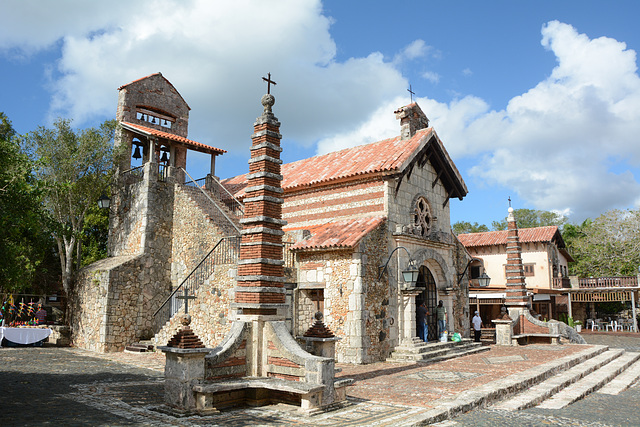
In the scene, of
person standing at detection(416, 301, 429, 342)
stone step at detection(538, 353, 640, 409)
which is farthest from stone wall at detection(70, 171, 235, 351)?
stone step at detection(538, 353, 640, 409)

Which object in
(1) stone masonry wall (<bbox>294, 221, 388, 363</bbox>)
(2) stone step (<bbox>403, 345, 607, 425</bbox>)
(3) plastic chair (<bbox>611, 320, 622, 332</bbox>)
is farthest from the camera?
(3) plastic chair (<bbox>611, 320, 622, 332</bbox>)

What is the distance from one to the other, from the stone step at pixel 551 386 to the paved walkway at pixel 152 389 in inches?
22.7

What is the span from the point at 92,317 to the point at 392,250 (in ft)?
36.8

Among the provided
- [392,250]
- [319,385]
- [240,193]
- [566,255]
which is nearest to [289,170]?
[240,193]

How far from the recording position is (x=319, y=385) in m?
7.51

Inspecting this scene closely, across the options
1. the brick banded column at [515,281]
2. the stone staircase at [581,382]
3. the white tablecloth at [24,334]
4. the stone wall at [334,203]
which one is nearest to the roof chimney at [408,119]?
the stone wall at [334,203]

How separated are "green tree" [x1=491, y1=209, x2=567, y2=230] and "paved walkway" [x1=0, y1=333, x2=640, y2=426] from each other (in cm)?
4074

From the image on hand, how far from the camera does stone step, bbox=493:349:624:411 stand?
8672mm

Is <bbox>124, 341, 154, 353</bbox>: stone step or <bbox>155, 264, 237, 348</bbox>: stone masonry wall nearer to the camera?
<bbox>155, 264, 237, 348</bbox>: stone masonry wall

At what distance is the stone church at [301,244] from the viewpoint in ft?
46.8

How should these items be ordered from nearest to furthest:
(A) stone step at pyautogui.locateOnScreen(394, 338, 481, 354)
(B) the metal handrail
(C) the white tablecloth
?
(A) stone step at pyautogui.locateOnScreen(394, 338, 481, 354) < (B) the metal handrail < (C) the white tablecloth

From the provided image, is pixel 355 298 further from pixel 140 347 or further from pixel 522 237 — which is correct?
pixel 522 237

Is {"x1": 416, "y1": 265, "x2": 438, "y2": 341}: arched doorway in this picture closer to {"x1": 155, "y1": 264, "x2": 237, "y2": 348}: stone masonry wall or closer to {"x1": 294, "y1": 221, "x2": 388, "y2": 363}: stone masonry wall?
{"x1": 294, "y1": 221, "x2": 388, "y2": 363}: stone masonry wall

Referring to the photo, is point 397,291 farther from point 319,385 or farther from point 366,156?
point 319,385
